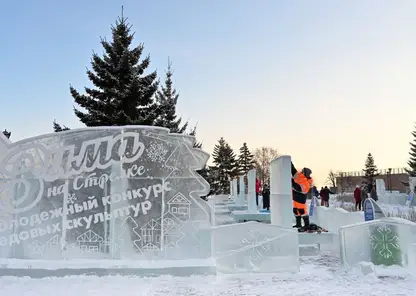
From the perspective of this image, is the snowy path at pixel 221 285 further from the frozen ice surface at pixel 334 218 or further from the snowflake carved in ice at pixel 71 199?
the frozen ice surface at pixel 334 218

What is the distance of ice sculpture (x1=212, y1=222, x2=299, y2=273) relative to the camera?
7.52m

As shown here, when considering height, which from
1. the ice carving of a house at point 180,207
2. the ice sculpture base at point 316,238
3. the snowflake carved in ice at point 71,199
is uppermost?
the snowflake carved in ice at point 71,199

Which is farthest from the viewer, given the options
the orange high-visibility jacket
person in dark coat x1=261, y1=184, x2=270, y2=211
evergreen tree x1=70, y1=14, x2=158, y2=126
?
person in dark coat x1=261, y1=184, x2=270, y2=211

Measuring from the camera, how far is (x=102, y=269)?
718cm

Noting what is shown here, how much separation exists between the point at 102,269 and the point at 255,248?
2.96 meters

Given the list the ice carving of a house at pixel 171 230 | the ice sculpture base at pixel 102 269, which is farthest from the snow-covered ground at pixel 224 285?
the ice carving of a house at pixel 171 230

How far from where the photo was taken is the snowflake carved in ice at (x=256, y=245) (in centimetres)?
754

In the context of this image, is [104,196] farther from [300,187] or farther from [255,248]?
[300,187]

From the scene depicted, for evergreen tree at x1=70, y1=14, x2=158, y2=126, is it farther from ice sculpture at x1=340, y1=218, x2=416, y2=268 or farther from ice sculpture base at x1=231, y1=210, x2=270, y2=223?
ice sculpture at x1=340, y1=218, x2=416, y2=268

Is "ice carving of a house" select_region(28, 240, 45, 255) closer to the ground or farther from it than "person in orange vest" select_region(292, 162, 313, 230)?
closer to the ground

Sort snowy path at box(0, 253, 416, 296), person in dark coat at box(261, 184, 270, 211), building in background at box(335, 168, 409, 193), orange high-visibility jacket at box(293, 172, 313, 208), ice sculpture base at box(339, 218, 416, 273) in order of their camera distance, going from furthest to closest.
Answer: building in background at box(335, 168, 409, 193) → person in dark coat at box(261, 184, 270, 211) → orange high-visibility jacket at box(293, 172, 313, 208) → ice sculpture base at box(339, 218, 416, 273) → snowy path at box(0, 253, 416, 296)

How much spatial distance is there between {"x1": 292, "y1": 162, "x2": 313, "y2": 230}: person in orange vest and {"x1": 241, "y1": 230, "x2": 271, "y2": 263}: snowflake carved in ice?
3391 millimetres

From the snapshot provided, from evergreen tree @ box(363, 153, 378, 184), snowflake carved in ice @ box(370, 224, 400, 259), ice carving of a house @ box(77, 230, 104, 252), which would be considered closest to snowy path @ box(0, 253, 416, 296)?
snowflake carved in ice @ box(370, 224, 400, 259)

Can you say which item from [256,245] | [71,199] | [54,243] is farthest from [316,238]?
[54,243]
